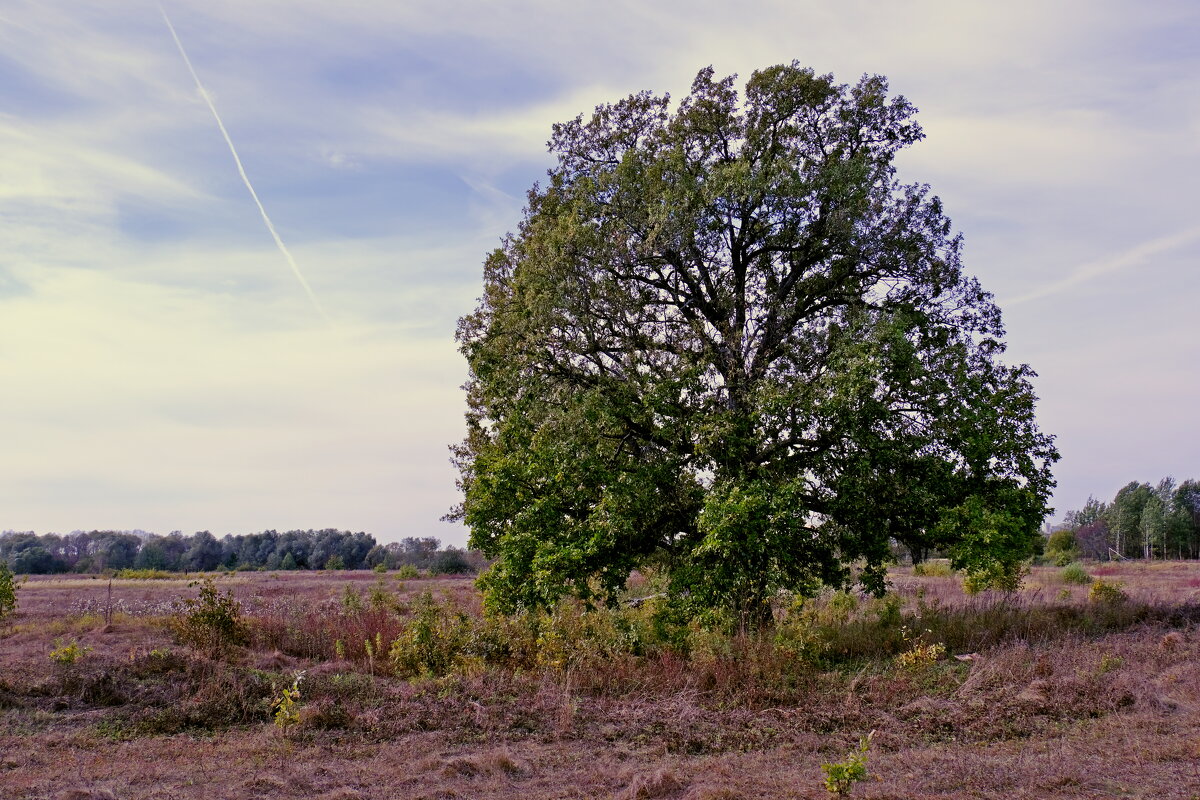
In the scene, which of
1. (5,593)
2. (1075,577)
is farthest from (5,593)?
(1075,577)

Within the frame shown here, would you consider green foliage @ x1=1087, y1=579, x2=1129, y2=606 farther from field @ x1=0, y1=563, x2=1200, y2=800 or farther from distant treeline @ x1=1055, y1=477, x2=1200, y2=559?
distant treeline @ x1=1055, y1=477, x2=1200, y2=559

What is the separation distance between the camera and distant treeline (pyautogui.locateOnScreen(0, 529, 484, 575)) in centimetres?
6794

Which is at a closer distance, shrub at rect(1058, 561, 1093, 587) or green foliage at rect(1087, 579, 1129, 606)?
green foliage at rect(1087, 579, 1129, 606)

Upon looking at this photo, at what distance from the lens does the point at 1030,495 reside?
49.0ft

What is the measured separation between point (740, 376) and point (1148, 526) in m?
92.1

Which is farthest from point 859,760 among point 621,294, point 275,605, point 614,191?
point 275,605

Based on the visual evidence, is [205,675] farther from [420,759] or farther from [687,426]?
[687,426]

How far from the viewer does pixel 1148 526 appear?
285 feet

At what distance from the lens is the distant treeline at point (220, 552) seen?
223 feet

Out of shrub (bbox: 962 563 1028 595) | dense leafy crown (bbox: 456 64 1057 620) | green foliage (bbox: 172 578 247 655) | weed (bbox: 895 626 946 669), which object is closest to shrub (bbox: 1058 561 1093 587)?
shrub (bbox: 962 563 1028 595)

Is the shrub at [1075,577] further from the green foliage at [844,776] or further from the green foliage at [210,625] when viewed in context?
the green foliage at [210,625]

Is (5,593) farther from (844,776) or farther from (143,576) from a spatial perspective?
(143,576)

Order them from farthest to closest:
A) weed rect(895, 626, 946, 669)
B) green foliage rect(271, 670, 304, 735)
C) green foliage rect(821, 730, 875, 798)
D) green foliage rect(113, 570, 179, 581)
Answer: green foliage rect(113, 570, 179, 581) < weed rect(895, 626, 946, 669) < green foliage rect(271, 670, 304, 735) < green foliage rect(821, 730, 875, 798)

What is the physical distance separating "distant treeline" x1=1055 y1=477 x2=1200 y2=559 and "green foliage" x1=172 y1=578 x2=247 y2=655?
83168mm
